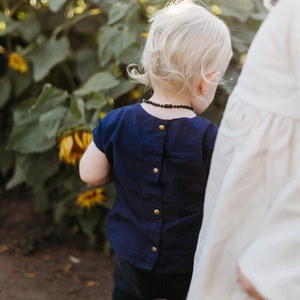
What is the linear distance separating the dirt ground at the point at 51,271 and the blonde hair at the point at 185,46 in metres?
1.33

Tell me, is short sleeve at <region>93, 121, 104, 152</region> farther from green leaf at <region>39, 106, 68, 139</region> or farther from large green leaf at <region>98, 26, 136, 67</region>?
large green leaf at <region>98, 26, 136, 67</region>

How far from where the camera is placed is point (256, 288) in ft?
2.75

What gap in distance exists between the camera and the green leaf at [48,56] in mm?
2439

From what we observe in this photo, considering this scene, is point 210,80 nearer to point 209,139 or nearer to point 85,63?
point 209,139

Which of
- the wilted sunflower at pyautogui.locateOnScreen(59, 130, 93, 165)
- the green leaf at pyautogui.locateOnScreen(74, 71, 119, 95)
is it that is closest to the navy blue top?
the wilted sunflower at pyautogui.locateOnScreen(59, 130, 93, 165)

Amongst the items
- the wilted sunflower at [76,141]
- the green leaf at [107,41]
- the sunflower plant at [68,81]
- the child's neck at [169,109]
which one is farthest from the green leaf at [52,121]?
the child's neck at [169,109]

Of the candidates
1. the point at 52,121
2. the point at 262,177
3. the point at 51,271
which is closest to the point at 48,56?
the point at 52,121

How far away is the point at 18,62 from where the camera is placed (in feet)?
8.51

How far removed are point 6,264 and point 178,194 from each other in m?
1.41

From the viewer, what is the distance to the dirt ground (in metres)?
2.38

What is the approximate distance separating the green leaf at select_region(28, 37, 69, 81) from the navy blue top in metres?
1.09

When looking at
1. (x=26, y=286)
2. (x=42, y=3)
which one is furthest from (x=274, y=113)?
(x=42, y=3)

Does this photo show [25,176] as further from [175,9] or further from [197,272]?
[197,272]

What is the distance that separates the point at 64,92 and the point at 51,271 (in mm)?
813
